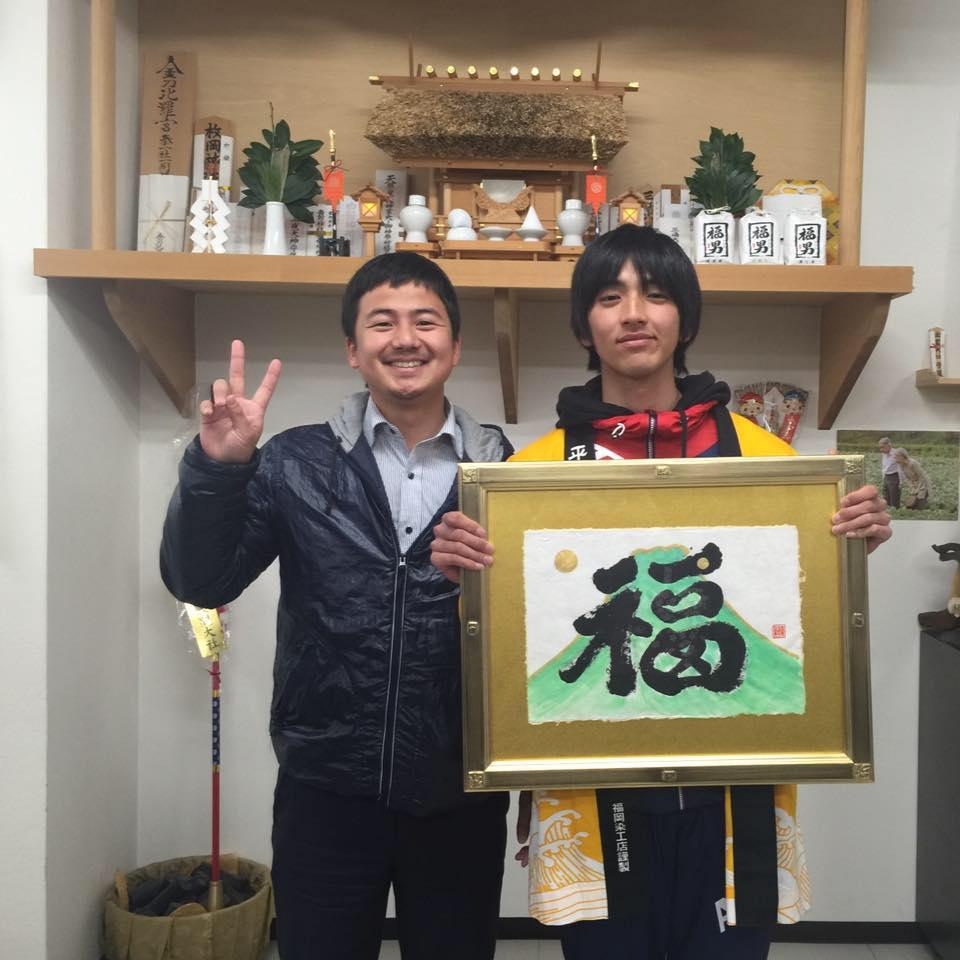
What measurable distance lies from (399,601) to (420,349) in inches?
15.2

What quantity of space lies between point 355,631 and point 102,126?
1.33m

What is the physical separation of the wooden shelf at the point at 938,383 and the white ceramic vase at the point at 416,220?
4.38ft

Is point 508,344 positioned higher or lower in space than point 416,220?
lower

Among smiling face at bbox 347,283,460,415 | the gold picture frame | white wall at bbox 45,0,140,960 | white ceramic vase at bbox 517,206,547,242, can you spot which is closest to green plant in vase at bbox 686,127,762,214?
white ceramic vase at bbox 517,206,547,242

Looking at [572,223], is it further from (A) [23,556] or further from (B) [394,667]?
(A) [23,556]

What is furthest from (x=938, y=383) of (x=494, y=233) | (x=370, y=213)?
(x=370, y=213)

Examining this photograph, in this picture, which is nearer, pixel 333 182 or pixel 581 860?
pixel 581 860

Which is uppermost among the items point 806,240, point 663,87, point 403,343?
point 663,87

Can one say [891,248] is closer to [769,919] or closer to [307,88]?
[307,88]

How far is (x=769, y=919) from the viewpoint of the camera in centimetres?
Answer: 123

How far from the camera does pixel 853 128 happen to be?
2.13 metres

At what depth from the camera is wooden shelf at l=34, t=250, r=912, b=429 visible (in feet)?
6.69

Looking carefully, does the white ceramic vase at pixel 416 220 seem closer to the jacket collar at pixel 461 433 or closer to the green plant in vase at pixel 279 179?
the green plant in vase at pixel 279 179

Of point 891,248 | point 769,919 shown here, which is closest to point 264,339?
point 891,248
